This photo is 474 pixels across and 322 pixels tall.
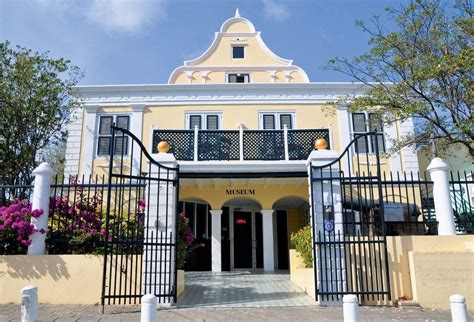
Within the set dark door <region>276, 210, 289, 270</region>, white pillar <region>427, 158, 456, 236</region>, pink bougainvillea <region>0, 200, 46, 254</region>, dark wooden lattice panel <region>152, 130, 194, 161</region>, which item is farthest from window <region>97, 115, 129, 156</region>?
white pillar <region>427, 158, 456, 236</region>

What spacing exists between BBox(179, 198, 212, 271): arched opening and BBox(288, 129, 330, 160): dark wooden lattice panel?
4465 mm

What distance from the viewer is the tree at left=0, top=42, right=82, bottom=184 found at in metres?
12.1

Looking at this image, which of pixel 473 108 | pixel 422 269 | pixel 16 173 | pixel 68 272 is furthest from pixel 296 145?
pixel 16 173

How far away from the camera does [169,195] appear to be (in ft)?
22.9

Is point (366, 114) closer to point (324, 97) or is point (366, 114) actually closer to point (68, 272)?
point (324, 97)

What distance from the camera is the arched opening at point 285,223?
50.3 ft

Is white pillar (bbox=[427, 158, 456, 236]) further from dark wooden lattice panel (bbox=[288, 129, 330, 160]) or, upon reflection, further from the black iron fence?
dark wooden lattice panel (bbox=[288, 129, 330, 160])

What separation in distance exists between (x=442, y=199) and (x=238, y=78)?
11.1 meters

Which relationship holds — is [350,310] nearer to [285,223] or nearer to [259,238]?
[259,238]

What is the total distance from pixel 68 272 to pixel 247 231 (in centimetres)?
898

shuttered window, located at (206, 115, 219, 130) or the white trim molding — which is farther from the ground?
the white trim molding

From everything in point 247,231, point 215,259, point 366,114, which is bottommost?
point 215,259

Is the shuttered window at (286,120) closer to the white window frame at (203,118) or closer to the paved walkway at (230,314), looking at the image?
the white window frame at (203,118)

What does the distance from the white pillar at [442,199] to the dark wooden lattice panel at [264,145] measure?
14.8 ft
